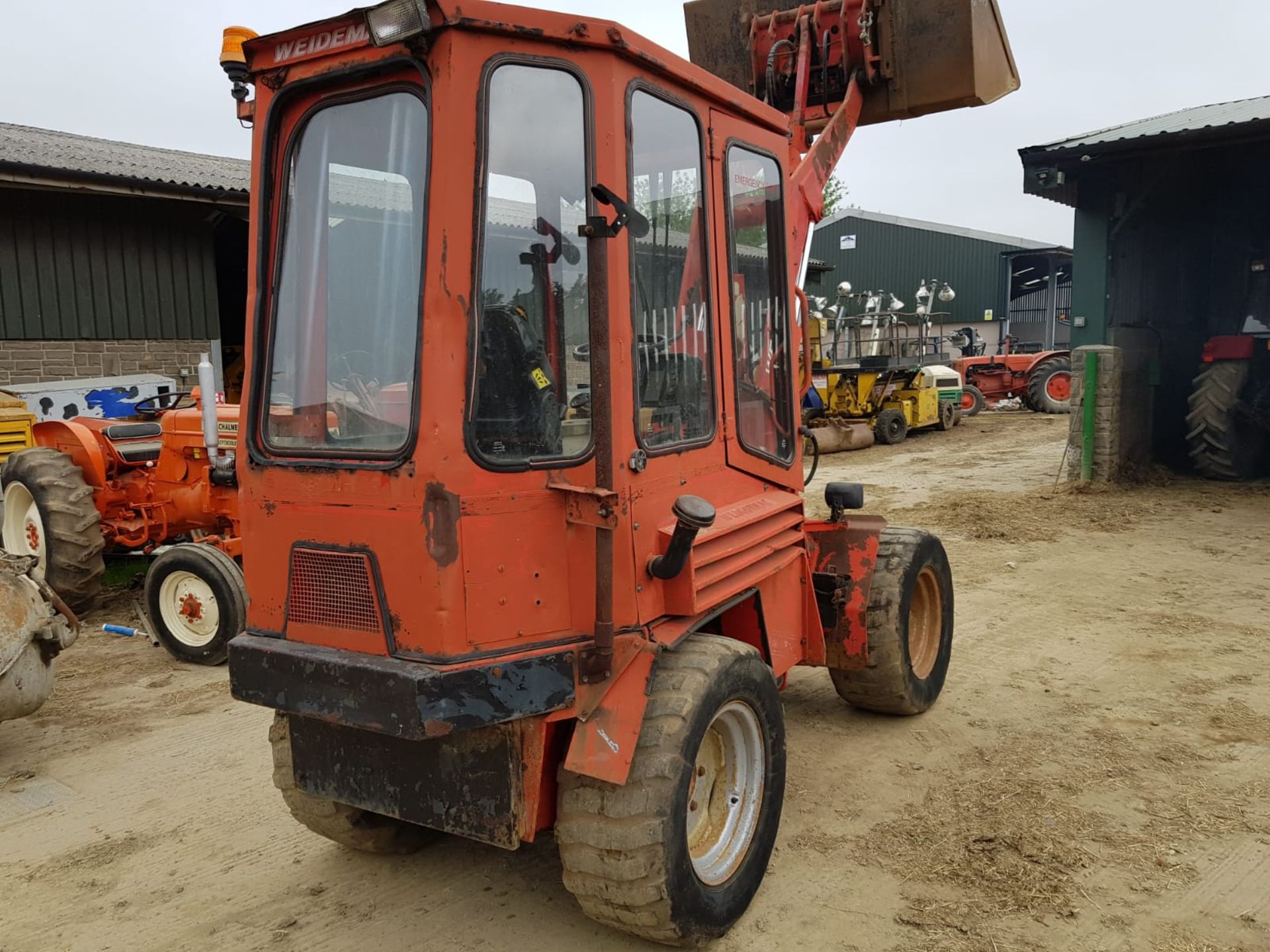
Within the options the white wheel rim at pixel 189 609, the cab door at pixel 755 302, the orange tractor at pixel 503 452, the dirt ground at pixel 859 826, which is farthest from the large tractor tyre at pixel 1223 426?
the white wheel rim at pixel 189 609

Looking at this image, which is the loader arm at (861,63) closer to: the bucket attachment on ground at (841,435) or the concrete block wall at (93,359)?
the concrete block wall at (93,359)

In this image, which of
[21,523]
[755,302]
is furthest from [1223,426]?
[21,523]

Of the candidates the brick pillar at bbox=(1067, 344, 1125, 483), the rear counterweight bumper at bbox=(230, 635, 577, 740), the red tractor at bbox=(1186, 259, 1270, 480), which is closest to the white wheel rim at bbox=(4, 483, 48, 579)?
the rear counterweight bumper at bbox=(230, 635, 577, 740)

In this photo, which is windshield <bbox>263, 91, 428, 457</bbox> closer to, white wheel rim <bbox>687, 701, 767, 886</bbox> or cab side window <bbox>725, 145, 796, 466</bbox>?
cab side window <bbox>725, 145, 796, 466</bbox>

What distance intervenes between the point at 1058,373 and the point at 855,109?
18507 mm

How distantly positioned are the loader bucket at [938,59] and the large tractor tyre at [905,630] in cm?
218

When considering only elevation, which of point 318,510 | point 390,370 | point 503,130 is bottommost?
point 318,510

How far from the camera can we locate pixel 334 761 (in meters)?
2.97

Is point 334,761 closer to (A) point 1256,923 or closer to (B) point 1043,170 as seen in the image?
(A) point 1256,923

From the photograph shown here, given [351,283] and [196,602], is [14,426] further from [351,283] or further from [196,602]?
[351,283]

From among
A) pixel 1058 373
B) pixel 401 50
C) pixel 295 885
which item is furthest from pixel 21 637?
pixel 1058 373

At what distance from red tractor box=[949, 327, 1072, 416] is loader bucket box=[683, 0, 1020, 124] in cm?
1581

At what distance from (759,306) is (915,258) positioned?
30652 mm

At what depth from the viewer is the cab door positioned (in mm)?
3312
